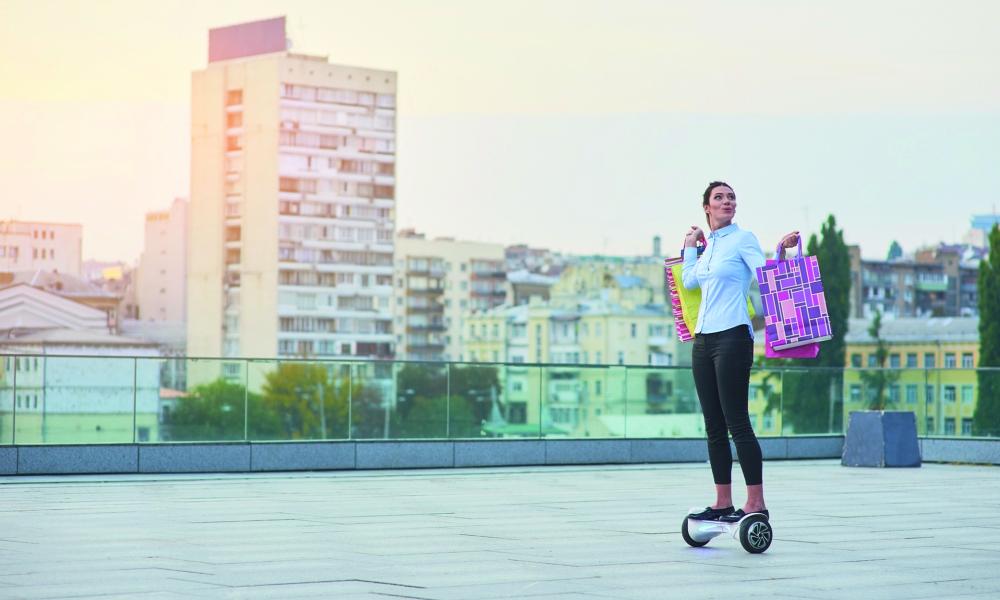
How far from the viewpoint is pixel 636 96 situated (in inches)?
4510

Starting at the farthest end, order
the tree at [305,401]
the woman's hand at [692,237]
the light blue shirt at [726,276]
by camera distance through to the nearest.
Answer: the tree at [305,401], the woman's hand at [692,237], the light blue shirt at [726,276]

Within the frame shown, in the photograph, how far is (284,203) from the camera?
163 meters

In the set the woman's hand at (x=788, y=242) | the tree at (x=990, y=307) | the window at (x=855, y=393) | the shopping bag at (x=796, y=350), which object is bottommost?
the window at (x=855, y=393)

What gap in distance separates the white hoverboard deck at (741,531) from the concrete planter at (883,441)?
9.32 metres

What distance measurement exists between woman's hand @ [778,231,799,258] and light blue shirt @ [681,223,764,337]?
0.11 m

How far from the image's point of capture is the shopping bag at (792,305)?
333 inches

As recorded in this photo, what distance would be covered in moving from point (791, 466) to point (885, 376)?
3.81m

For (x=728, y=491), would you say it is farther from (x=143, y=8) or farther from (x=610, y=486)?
(x=143, y=8)

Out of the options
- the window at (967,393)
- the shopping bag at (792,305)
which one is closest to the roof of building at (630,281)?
the window at (967,393)

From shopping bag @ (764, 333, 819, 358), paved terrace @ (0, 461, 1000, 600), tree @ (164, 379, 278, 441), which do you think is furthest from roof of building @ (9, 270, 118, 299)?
shopping bag @ (764, 333, 819, 358)

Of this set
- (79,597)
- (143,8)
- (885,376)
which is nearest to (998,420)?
(885,376)

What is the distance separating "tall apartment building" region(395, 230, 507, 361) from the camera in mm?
190750

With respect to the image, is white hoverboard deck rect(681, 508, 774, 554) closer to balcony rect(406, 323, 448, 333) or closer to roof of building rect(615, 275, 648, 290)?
roof of building rect(615, 275, 648, 290)

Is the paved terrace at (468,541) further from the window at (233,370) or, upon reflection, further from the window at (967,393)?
the window at (967,393)
